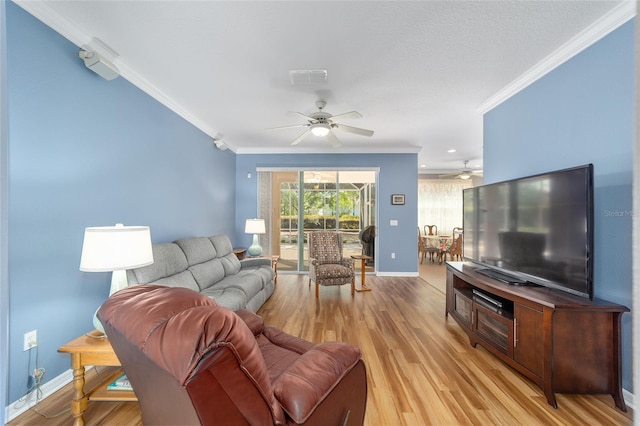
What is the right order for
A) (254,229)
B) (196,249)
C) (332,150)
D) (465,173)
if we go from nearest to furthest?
(196,249) < (254,229) < (332,150) < (465,173)

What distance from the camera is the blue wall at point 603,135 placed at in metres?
1.74

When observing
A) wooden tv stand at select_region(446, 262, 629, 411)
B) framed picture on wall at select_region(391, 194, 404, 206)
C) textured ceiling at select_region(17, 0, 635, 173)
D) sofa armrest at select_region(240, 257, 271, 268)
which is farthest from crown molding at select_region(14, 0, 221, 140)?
framed picture on wall at select_region(391, 194, 404, 206)

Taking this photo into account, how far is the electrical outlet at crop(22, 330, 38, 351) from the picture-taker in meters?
1.62

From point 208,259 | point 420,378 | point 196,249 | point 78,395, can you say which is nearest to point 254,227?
point 208,259

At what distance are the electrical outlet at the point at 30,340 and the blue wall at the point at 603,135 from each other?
397 centimetres

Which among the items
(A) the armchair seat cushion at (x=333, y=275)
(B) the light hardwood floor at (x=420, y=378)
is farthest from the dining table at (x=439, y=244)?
(A) the armchair seat cushion at (x=333, y=275)

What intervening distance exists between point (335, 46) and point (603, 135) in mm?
2150

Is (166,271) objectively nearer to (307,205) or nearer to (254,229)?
(254,229)

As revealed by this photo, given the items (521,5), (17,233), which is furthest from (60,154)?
(521,5)

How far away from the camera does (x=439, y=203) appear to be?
798 centimetres

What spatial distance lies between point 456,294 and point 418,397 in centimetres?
138

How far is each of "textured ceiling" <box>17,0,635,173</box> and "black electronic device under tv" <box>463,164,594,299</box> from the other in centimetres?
111

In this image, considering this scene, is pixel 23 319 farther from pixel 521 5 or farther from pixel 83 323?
pixel 521 5

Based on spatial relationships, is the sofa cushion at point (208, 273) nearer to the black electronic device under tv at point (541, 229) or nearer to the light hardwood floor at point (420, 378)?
the light hardwood floor at point (420, 378)
